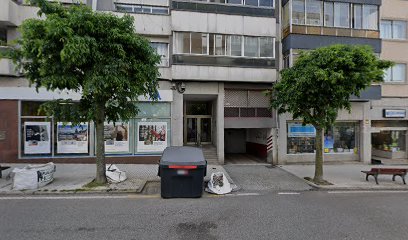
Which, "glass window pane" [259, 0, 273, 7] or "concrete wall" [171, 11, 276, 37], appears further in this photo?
"glass window pane" [259, 0, 273, 7]

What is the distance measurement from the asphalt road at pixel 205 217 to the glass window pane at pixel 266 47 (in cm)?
855

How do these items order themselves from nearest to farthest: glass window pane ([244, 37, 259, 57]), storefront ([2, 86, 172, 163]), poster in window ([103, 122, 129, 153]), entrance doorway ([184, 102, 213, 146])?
storefront ([2, 86, 172, 163]) < poster in window ([103, 122, 129, 153]) < glass window pane ([244, 37, 259, 57]) < entrance doorway ([184, 102, 213, 146])

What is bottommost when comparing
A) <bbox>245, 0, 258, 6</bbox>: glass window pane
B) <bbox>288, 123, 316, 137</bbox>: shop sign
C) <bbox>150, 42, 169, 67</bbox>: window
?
<bbox>288, 123, 316, 137</bbox>: shop sign

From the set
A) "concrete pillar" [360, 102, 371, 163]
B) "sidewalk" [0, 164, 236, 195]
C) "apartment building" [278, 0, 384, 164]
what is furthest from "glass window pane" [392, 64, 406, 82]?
"sidewalk" [0, 164, 236, 195]

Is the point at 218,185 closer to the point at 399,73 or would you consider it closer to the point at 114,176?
the point at 114,176

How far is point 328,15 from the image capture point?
45.6 ft

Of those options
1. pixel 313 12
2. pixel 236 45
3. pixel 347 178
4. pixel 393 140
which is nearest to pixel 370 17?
pixel 313 12

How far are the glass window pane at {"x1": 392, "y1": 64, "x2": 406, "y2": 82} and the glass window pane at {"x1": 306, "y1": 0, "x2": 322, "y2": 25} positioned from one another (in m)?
6.14

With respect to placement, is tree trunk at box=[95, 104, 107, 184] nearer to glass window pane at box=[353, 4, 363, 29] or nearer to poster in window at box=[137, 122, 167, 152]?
poster in window at box=[137, 122, 167, 152]

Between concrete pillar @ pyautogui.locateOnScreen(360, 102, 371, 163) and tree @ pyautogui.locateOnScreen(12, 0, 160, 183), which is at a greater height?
tree @ pyautogui.locateOnScreen(12, 0, 160, 183)

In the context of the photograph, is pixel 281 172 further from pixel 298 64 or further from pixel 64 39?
pixel 64 39

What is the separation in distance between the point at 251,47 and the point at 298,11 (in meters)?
3.46

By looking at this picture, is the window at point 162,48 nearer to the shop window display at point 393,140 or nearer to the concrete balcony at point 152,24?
the concrete balcony at point 152,24

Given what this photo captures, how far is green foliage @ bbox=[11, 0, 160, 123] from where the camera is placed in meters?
6.75
